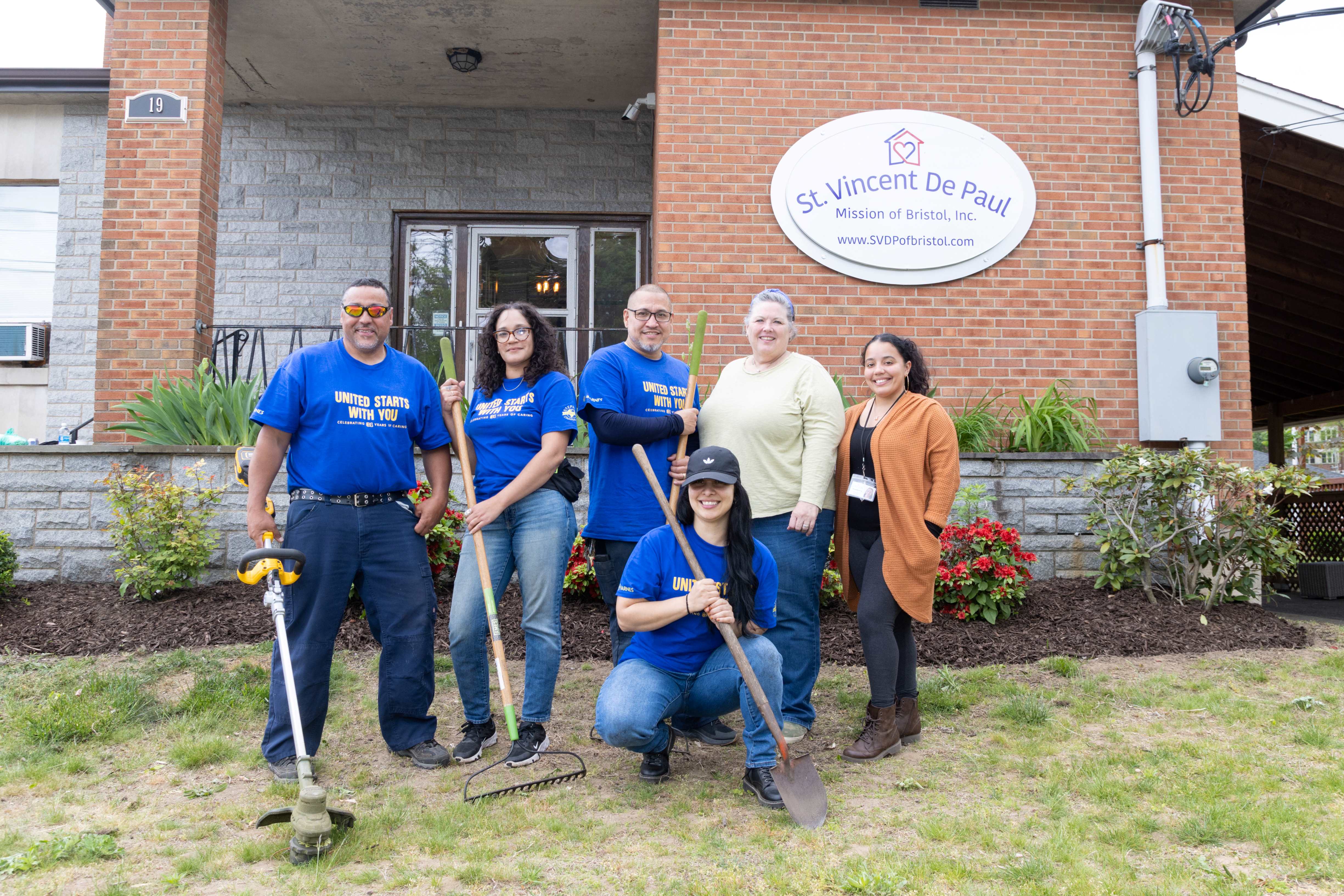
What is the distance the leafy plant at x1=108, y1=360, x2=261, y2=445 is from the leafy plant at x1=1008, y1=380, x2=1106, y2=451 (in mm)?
5073

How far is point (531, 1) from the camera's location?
7.16 metres

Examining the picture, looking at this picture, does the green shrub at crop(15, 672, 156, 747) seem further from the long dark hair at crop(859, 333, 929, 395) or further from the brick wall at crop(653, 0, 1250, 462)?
the brick wall at crop(653, 0, 1250, 462)

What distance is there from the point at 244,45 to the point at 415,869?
24.7 ft

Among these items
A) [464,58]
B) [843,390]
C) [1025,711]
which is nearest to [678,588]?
[1025,711]

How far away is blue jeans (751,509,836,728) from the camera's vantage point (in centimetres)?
361

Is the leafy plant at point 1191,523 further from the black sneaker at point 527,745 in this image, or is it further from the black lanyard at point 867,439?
the black sneaker at point 527,745

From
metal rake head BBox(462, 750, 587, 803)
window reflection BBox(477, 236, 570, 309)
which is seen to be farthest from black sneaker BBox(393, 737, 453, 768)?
window reflection BBox(477, 236, 570, 309)

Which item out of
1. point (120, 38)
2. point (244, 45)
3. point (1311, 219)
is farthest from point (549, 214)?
point (1311, 219)

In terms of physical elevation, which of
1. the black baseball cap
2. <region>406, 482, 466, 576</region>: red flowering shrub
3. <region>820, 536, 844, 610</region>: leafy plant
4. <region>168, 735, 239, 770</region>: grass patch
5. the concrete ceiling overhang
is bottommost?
<region>168, 735, 239, 770</region>: grass patch

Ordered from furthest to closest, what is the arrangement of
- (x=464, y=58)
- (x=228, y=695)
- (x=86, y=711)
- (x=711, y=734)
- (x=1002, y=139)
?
(x=464, y=58)
(x=1002, y=139)
(x=228, y=695)
(x=86, y=711)
(x=711, y=734)

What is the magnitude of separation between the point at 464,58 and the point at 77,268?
393 centimetres

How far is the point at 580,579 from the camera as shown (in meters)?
5.43

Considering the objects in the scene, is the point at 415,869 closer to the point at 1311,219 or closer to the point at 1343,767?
the point at 1343,767

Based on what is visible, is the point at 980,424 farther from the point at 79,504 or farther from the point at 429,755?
the point at 79,504
